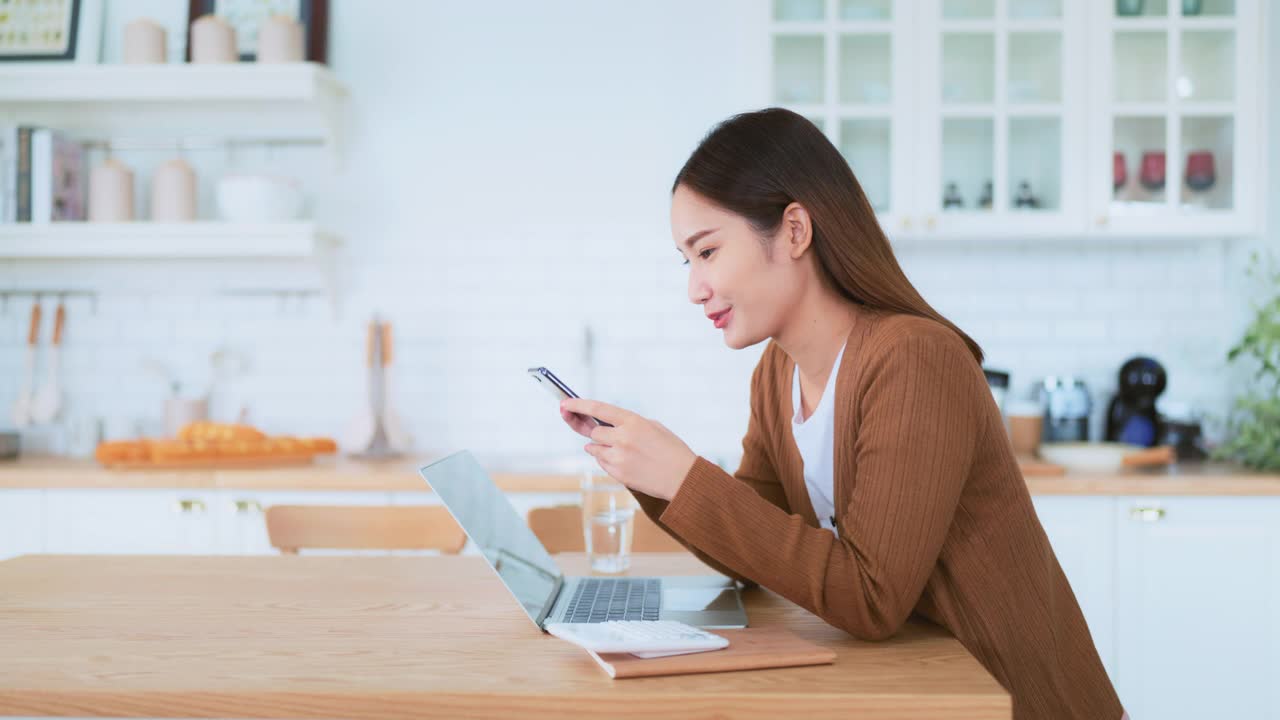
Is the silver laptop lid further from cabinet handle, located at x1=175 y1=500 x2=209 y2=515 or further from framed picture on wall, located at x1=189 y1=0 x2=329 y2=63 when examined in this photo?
framed picture on wall, located at x1=189 y1=0 x2=329 y2=63

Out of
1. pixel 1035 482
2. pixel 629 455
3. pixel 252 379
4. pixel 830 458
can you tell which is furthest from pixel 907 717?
pixel 252 379

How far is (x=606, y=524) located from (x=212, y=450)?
75.2 inches

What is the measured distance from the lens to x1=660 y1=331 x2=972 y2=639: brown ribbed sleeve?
1.25 meters

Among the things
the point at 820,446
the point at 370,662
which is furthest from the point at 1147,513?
the point at 370,662

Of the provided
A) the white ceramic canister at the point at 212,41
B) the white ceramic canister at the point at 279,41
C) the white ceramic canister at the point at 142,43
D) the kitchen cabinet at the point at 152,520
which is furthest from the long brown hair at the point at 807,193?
the white ceramic canister at the point at 142,43

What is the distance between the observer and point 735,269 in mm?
1486

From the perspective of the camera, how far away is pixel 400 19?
3830 mm

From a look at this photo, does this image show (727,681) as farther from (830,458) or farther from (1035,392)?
(1035,392)

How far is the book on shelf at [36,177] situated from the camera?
360cm

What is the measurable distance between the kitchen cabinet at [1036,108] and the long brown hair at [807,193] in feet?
6.54

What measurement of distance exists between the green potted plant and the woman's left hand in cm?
255

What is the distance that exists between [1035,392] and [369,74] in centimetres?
251

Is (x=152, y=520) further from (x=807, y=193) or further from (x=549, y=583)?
(x=807, y=193)

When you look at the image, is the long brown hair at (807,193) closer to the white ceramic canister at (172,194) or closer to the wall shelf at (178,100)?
the wall shelf at (178,100)
